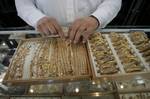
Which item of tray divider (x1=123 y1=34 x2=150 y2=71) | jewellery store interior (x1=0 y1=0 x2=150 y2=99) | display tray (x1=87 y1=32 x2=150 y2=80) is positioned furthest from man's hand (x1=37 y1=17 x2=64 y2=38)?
tray divider (x1=123 y1=34 x2=150 y2=71)

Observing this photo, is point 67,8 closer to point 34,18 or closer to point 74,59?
point 34,18

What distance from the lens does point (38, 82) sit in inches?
35.9

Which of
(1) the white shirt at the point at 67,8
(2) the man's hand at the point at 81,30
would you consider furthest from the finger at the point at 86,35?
(1) the white shirt at the point at 67,8

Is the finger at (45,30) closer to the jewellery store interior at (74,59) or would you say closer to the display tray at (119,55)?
the jewellery store interior at (74,59)

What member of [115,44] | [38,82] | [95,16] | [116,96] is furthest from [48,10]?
[116,96]

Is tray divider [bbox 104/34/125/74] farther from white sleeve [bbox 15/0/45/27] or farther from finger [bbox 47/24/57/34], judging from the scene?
white sleeve [bbox 15/0/45/27]

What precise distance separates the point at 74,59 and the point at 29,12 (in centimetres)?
46

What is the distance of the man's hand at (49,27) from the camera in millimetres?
1164

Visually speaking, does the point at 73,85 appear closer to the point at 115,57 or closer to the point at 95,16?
the point at 115,57

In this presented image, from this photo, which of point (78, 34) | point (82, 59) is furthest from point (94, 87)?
point (78, 34)

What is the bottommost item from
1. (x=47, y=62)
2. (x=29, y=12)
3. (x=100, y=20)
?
(x=47, y=62)

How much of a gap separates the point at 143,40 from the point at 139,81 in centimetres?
28

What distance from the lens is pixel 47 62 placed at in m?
1.02

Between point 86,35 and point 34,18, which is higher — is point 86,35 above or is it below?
below
